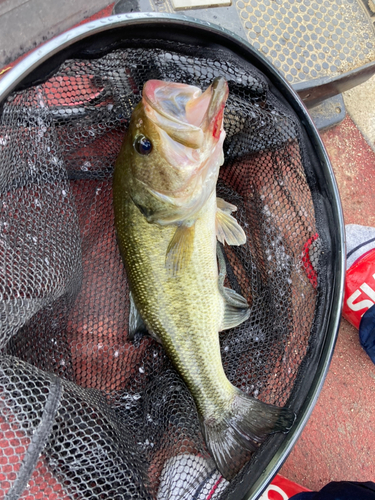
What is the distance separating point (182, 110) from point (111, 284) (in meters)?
1.02

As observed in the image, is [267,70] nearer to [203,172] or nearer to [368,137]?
[203,172]

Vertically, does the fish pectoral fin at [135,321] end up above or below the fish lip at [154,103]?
below

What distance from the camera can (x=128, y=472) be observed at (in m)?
1.46

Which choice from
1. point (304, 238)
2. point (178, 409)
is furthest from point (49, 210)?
point (304, 238)

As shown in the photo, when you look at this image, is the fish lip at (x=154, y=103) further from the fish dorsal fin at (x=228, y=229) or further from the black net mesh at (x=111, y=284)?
the fish dorsal fin at (x=228, y=229)

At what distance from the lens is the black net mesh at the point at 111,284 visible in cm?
138

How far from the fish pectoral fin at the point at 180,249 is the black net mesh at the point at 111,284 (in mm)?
489

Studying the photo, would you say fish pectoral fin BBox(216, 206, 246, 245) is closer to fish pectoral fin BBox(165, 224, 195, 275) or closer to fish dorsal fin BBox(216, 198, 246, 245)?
fish dorsal fin BBox(216, 198, 246, 245)

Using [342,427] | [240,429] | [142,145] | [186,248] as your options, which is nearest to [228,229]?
[186,248]

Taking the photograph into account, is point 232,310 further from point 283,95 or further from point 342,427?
point 342,427

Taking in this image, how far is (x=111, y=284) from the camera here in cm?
203

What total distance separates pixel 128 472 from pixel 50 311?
761 mm

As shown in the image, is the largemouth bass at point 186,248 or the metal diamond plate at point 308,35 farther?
the metal diamond plate at point 308,35

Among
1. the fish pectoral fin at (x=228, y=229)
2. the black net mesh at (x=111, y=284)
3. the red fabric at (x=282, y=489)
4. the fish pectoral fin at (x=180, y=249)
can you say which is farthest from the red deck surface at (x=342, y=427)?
the fish pectoral fin at (x=180, y=249)
